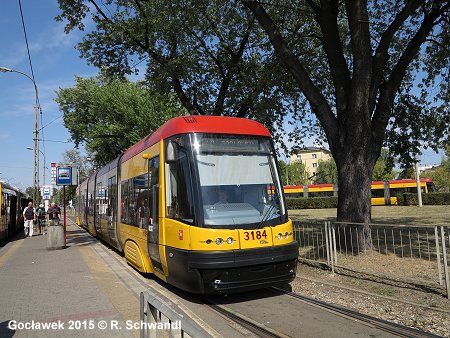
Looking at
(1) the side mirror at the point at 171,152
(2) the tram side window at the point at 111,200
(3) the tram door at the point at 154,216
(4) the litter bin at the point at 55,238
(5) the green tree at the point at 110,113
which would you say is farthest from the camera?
(5) the green tree at the point at 110,113

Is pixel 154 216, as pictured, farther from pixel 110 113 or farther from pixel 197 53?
pixel 110 113

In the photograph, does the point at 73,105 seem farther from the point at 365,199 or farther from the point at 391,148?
the point at 365,199

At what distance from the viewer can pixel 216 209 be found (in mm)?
6617

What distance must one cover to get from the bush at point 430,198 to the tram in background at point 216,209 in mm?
44041

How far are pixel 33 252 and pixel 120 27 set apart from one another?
30.3ft

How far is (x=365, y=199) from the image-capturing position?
9.91 meters

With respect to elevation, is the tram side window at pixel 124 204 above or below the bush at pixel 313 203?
above

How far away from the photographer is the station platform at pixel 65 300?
5.27 metres

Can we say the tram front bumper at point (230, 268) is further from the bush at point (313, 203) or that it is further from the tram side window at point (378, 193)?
the tram side window at point (378, 193)

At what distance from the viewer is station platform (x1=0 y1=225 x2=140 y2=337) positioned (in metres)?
5.27

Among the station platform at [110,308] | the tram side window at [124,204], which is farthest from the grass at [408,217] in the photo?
the station platform at [110,308]

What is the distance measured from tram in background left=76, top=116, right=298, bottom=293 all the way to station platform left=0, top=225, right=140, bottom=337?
3.47 feet

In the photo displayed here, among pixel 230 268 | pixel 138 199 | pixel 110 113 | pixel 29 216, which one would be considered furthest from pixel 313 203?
pixel 230 268

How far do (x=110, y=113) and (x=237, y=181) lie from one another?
95.0 feet
